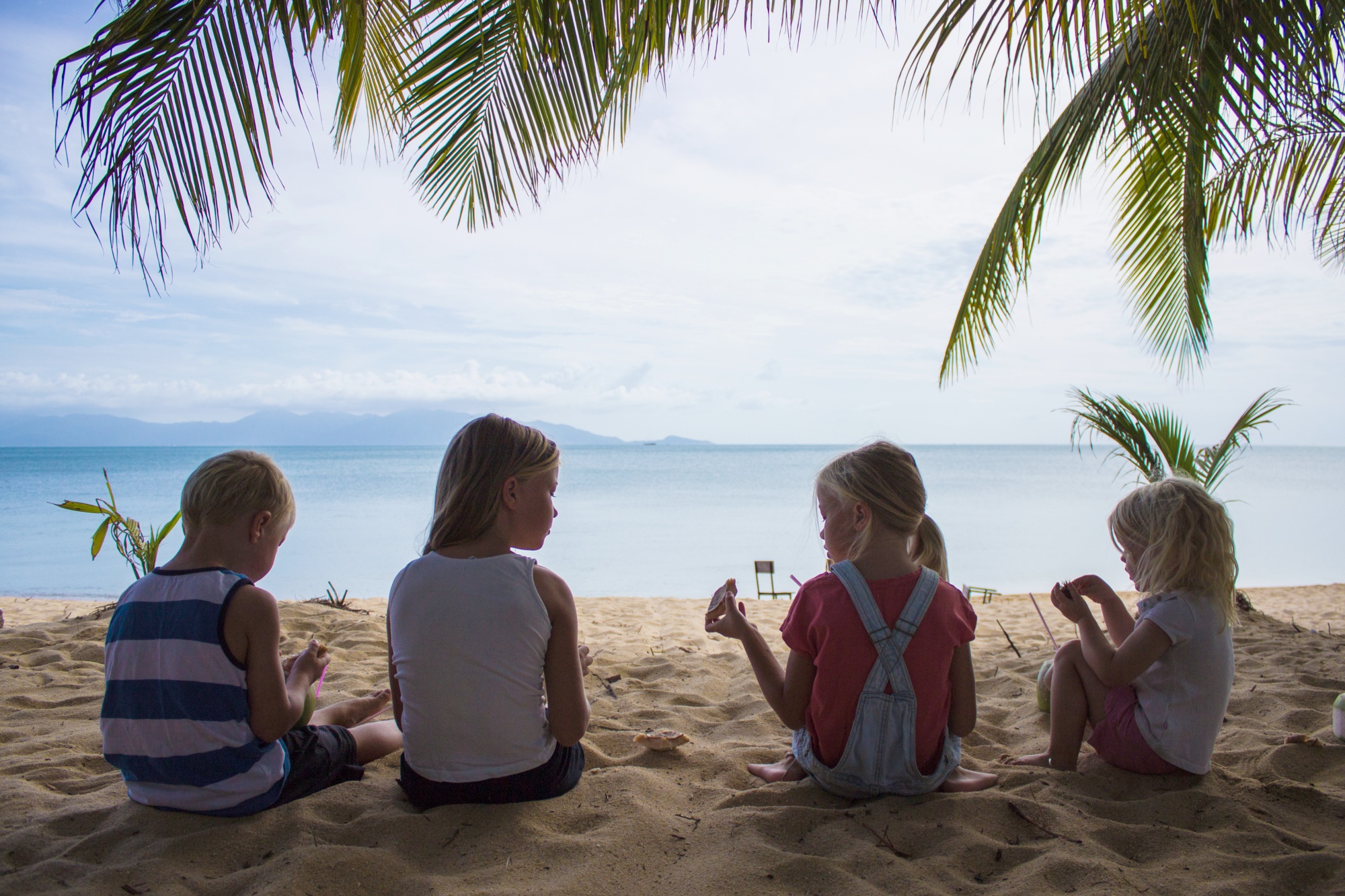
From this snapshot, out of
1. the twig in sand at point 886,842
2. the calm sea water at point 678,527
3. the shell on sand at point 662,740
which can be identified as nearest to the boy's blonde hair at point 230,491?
the calm sea water at point 678,527

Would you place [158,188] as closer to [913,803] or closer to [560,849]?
[560,849]

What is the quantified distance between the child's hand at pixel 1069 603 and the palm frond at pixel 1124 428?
3.73m

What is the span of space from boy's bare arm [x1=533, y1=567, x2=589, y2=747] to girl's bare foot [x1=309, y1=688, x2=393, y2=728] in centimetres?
84

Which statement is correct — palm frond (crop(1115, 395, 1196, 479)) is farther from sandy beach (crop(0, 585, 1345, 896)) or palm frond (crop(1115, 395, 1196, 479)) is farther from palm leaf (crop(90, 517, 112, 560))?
palm leaf (crop(90, 517, 112, 560))

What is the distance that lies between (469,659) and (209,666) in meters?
0.63

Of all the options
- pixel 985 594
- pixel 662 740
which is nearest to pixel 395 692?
pixel 662 740

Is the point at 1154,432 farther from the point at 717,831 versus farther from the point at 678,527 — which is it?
the point at 678,527

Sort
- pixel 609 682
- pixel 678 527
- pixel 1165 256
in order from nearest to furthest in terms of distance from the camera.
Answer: pixel 609 682
pixel 1165 256
pixel 678 527

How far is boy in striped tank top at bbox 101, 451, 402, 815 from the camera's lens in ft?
6.14

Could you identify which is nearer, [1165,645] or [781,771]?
[1165,645]

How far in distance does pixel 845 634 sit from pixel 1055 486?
3313 cm

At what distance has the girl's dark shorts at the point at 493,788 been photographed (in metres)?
2.04

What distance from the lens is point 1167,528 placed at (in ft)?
7.21

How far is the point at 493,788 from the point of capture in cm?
204
